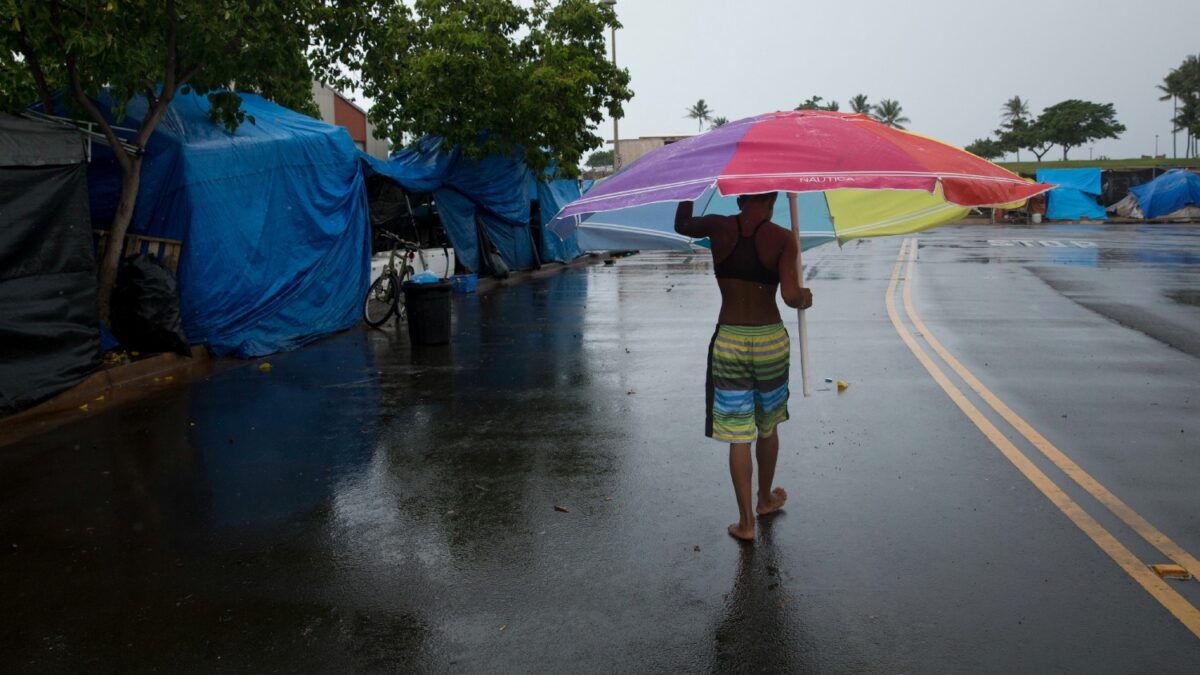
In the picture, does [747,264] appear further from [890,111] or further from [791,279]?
[890,111]

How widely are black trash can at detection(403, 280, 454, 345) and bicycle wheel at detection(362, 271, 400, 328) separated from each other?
223 centimetres

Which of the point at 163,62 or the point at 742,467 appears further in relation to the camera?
the point at 163,62

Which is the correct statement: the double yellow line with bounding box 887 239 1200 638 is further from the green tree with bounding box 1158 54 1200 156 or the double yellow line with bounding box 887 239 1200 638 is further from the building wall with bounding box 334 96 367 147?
the green tree with bounding box 1158 54 1200 156

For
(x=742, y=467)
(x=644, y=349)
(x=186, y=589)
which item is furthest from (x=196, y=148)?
(x=742, y=467)

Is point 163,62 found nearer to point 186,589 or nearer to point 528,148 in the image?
point 186,589

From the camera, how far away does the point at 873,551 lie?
199 inches

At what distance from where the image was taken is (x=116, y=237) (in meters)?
11.0

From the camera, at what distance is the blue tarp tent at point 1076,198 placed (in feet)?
166

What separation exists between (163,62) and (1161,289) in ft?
53.0

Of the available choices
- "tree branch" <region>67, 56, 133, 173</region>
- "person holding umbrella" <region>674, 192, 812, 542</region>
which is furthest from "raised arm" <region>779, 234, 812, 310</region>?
"tree branch" <region>67, 56, 133, 173</region>

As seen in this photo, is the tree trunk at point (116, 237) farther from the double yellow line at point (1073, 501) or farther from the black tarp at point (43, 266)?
the double yellow line at point (1073, 501)

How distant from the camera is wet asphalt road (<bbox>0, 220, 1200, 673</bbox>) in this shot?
407 centimetres

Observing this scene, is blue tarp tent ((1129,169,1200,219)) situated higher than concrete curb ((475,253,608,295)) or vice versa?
blue tarp tent ((1129,169,1200,219))

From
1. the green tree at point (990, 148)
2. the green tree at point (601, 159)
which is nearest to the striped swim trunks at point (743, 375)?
the green tree at point (990, 148)
